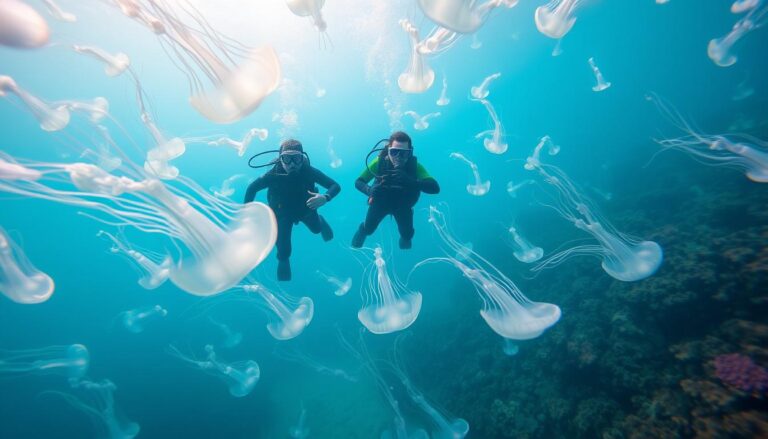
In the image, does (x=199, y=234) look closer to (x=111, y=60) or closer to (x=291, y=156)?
(x=291, y=156)

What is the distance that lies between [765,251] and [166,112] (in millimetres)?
47997

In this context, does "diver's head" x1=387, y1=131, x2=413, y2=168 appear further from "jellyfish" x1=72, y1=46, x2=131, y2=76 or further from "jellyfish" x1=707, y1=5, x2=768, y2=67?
"jellyfish" x1=707, y1=5, x2=768, y2=67

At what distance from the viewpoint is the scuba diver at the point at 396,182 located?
5.81 metres

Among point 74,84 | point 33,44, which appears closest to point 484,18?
point 33,44

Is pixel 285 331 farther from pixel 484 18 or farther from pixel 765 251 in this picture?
pixel 765 251

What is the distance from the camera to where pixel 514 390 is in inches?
331

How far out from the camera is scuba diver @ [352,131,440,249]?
19.1 feet

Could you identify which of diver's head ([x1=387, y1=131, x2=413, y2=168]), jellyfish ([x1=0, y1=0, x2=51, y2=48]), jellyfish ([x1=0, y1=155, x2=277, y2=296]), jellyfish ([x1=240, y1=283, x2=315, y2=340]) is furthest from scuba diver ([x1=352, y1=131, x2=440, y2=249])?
jellyfish ([x1=0, y1=0, x2=51, y2=48])

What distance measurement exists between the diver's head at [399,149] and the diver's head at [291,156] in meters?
1.76

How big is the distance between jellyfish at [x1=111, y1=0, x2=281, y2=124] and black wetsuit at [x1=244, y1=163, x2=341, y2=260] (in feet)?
6.04

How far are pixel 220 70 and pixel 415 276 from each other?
31.9 m

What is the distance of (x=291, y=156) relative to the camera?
230 inches

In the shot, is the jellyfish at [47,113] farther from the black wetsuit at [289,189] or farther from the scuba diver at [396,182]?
the scuba diver at [396,182]

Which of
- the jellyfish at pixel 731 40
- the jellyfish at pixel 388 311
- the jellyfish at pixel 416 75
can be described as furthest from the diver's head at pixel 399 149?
the jellyfish at pixel 731 40
